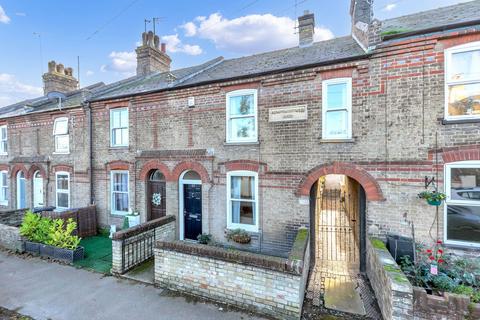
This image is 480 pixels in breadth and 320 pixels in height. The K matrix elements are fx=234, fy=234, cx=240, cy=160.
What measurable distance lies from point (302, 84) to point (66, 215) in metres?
9.75

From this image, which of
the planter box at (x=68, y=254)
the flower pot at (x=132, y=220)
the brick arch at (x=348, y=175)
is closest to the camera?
the brick arch at (x=348, y=175)

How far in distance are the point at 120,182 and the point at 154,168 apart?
6.77 feet

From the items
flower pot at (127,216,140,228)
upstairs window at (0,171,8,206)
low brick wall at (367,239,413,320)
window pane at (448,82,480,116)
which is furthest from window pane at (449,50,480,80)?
upstairs window at (0,171,8,206)

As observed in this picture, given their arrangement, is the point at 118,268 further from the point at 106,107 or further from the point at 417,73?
the point at 417,73

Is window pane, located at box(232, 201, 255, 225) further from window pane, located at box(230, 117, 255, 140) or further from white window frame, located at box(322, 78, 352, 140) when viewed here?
white window frame, located at box(322, 78, 352, 140)

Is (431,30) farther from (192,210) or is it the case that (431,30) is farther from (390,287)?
(192,210)

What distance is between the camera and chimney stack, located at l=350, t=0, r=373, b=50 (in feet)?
20.9

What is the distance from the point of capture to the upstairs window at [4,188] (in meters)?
13.6

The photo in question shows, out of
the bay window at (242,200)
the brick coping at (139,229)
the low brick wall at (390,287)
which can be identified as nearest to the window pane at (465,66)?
the low brick wall at (390,287)

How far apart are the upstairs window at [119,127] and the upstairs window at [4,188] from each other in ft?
29.6

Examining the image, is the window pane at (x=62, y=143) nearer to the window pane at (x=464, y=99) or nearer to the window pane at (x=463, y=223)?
the window pane at (x=464, y=99)

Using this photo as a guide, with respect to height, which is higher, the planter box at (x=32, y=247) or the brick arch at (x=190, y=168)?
the brick arch at (x=190, y=168)

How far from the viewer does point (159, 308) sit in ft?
16.2

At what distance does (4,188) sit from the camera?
1368cm
